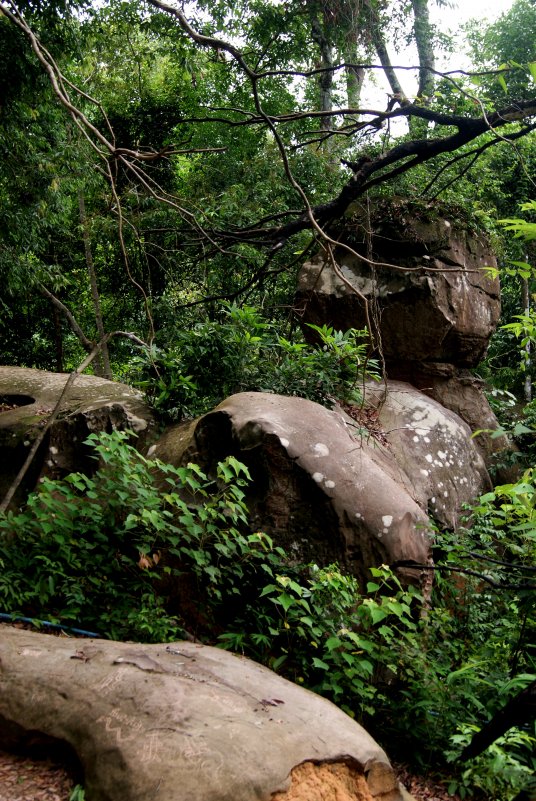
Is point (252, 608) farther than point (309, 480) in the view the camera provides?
No

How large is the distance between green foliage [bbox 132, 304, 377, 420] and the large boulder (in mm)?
1449

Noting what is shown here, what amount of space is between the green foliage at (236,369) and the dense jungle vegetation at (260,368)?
20mm

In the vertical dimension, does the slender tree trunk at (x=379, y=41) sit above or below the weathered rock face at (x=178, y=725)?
above

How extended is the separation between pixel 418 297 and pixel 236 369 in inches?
103

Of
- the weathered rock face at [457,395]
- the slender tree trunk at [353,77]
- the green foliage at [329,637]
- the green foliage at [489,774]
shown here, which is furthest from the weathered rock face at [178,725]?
the slender tree trunk at [353,77]

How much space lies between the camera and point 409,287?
764 cm

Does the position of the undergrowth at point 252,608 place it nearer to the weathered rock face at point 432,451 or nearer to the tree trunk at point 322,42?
the weathered rock face at point 432,451

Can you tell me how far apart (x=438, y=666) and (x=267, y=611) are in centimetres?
119

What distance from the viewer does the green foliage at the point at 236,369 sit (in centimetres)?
609

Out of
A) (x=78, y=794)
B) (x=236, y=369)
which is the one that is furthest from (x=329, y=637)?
(x=236, y=369)

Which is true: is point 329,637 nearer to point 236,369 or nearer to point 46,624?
point 46,624

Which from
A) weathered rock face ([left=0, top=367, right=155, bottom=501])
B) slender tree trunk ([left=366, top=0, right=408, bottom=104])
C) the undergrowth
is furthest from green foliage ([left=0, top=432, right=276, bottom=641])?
slender tree trunk ([left=366, top=0, right=408, bottom=104])

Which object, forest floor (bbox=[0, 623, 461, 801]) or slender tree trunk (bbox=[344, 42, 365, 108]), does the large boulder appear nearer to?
slender tree trunk (bbox=[344, 42, 365, 108])

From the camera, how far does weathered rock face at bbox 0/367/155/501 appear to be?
5.88m
